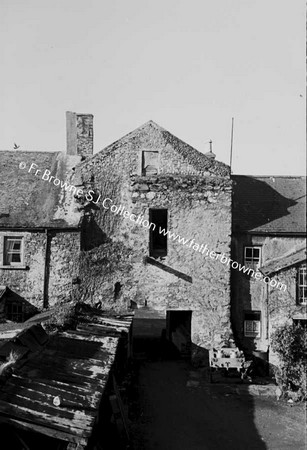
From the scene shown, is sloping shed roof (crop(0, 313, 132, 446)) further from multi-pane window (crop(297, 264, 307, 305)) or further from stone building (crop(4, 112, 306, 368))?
multi-pane window (crop(297, 264, 307, 305))

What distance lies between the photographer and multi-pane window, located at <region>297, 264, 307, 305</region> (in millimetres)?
19984

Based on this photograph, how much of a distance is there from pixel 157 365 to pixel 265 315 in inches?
209

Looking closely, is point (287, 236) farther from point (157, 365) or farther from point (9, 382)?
point (9, 382)

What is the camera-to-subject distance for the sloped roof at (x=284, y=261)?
19703 mm

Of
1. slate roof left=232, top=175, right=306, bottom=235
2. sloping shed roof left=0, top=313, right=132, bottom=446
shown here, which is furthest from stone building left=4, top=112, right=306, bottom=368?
sloping shed roof left=0, top=313, right=132, bottom=446

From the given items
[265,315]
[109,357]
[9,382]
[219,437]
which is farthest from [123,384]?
[9,382]

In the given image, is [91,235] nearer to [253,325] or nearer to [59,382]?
[253,325]

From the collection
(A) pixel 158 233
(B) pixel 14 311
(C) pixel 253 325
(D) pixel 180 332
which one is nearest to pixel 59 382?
(B) pixel 14 311

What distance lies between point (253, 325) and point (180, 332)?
4.13 metres

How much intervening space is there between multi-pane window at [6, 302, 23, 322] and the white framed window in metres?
9.71

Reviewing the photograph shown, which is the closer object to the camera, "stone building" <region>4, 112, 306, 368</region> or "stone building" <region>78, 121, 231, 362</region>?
"stone building" <region>4, 112, 306, 368</region>

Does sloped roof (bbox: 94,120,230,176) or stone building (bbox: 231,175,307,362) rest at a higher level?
sloped roof (bbox: 94,120,230,176)

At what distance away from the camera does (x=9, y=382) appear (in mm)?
8156

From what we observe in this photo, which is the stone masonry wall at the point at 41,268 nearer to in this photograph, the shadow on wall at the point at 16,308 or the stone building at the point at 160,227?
the shadow on wall at the point at 16,308
